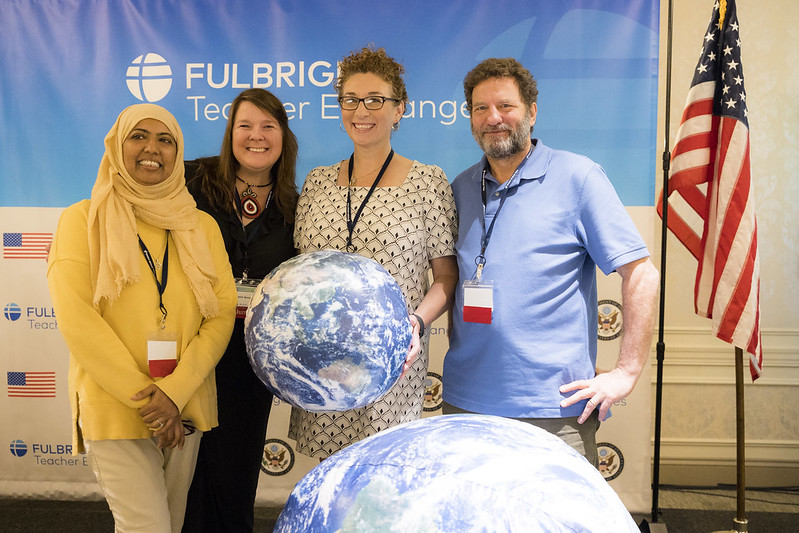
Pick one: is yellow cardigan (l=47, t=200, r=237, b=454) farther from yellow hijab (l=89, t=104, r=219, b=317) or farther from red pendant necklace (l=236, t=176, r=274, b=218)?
red pendant necklace (l=236, t=176, r=274, b=218)

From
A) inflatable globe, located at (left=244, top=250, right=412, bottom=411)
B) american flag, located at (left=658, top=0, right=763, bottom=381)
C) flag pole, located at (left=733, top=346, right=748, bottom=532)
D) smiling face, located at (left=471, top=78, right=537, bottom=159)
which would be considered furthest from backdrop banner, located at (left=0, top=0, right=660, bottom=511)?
inflatable globe, located at (left=244, top=250, right=412, bottom=411)

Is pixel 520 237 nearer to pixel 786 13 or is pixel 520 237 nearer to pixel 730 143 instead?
pixel 730 143

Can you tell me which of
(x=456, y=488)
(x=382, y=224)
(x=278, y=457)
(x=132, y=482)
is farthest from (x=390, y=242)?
(x=278, y=457)

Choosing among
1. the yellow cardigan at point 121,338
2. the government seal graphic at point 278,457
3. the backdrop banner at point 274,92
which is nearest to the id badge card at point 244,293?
the yellow cardigan at point 121,338

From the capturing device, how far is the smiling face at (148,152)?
224 cm

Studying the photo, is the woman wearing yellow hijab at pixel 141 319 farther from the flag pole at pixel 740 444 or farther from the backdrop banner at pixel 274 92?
the flag pole at pixel 740 444

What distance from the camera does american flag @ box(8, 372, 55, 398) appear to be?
3926mm

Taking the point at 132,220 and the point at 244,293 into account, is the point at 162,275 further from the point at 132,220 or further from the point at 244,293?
the point at 244,293

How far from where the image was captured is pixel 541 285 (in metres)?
2.17

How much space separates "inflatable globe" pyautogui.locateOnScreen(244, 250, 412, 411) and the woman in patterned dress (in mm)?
517

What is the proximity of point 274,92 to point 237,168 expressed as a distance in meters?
1.27

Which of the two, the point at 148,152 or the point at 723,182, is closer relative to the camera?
the point at 148,152

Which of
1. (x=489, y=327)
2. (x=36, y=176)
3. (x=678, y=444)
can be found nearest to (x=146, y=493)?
(x=489, y=327)

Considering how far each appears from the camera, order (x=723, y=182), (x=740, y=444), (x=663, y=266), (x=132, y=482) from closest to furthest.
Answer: (x=132, y=482)
(x=723, y=182)
(x=740, y=444)
(x=663, y=266)
